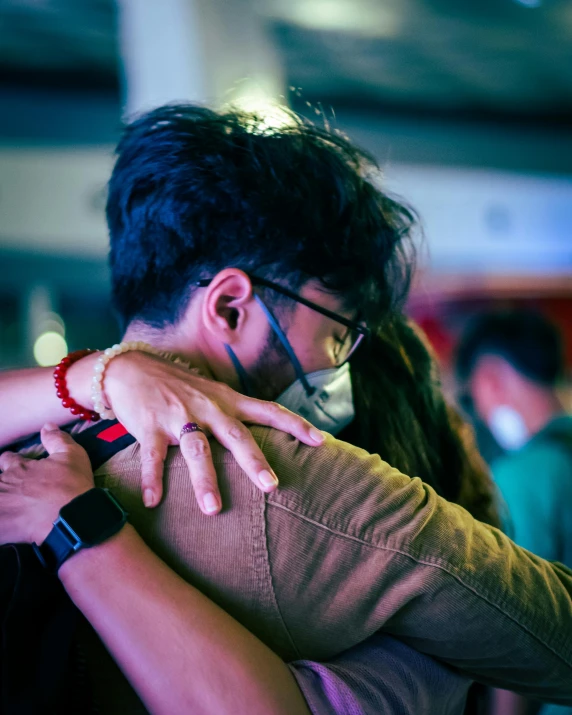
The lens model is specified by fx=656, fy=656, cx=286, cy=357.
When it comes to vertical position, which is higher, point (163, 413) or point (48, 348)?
point (163, 413)

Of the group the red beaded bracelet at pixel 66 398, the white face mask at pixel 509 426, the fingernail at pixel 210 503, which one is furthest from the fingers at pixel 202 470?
the white face mask at pixel 509 426

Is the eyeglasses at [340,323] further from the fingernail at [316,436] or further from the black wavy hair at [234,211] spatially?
the fingernail at [316,436]

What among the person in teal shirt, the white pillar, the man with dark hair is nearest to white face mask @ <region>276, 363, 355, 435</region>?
the man with dark hair

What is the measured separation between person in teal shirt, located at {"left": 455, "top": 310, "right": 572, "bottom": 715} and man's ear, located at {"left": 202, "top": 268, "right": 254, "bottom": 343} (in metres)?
1.09

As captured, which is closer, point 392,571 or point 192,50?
point 392,571

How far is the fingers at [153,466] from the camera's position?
2.67 ft

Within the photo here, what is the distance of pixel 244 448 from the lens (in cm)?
82

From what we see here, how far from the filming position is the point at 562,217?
7035mm

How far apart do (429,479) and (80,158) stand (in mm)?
5201

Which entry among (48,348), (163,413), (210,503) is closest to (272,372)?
(163,413)

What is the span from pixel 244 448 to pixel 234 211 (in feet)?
1.39

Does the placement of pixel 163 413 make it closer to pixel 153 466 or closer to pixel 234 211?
pixel 153 466

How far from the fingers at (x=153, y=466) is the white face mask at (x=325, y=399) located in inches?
12.4

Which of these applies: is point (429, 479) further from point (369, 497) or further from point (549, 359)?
point (549, 359)
